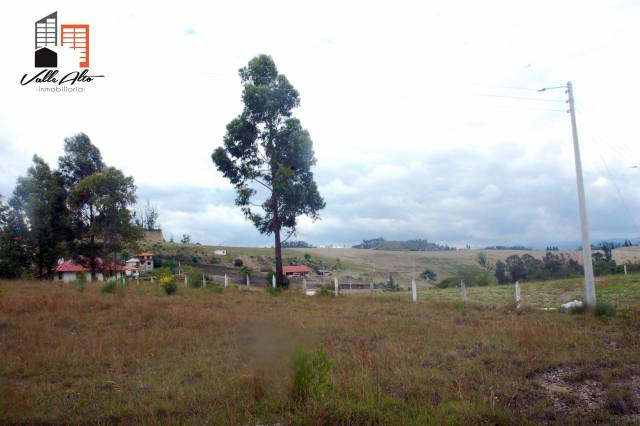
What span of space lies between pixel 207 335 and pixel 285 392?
15.6 ft

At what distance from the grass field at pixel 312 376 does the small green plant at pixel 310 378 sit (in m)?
0.03

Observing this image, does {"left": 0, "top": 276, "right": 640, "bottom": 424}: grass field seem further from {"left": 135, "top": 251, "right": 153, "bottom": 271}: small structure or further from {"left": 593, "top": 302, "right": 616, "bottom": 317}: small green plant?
{"left": 135, "top": 251, "right": 153, "bottom": 271}: small structure

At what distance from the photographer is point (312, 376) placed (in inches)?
218

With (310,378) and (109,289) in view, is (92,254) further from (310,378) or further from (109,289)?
(310,378)

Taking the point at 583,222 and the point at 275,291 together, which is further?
the point at 275,291

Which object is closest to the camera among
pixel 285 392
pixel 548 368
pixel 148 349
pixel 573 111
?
pixel 285 392

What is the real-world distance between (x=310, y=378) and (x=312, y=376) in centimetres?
4

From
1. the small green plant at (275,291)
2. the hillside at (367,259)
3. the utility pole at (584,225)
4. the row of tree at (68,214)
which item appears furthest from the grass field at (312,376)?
the hillside at (367,259)

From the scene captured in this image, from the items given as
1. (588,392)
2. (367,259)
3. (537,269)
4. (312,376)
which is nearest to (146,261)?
(367,259)

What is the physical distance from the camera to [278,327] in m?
8.68

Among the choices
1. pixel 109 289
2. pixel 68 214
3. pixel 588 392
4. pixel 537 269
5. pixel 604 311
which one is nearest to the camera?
pixel 588 392

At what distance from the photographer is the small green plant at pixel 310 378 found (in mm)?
5426

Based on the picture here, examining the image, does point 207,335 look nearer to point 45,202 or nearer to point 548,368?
point 548,368

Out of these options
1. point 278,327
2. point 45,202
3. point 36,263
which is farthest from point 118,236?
point 278,327
